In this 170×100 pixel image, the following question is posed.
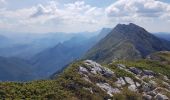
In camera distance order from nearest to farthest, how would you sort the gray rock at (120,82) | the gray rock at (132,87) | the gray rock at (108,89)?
the gray rock at (108,89)
the gray rock at (132,87)
the gray rock at (120,82)

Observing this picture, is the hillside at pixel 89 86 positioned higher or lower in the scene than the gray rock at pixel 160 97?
higher

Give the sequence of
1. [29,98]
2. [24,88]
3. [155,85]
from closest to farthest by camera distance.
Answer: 1. [29,98]
2. [24,88]
3. [155,85]

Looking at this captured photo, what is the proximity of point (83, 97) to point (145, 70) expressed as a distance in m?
55.4

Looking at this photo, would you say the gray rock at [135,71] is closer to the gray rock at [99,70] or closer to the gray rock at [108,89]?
the gray rock at [99,70]

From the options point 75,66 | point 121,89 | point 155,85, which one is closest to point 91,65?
point 75,66

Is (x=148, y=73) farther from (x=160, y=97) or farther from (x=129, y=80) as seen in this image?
(x=160, y=97)

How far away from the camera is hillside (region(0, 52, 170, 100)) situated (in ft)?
265

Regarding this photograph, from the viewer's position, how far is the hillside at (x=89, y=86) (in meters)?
80.6

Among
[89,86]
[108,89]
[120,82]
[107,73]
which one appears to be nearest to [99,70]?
[107,73]

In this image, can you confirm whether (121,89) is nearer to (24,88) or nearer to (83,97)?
(83,97)

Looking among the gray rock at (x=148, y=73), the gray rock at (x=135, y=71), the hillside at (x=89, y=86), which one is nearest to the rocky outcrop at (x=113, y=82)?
the hillside at (x=89, y=86)

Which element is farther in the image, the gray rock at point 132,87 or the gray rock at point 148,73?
the gray rock at point 148,73

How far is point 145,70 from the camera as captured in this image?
133250 mm

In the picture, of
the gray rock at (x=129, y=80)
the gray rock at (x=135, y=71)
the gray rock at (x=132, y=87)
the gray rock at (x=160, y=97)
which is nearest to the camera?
the gray rock at (x=160, y=97)
